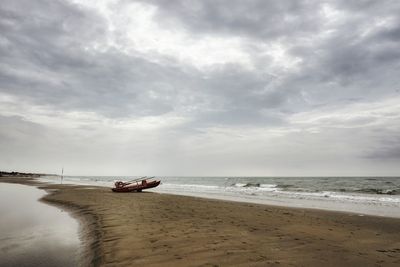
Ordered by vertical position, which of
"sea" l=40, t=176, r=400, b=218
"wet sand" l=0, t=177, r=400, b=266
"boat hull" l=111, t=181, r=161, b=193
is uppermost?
"boat hull" l=111, t=181, r=161, b=193

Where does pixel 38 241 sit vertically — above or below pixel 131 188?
below

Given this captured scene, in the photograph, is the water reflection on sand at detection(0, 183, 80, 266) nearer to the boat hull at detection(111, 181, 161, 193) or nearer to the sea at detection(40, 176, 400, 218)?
the sea at detection(40, 176, 400, 218)

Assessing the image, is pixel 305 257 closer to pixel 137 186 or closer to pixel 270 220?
pixel 270 220

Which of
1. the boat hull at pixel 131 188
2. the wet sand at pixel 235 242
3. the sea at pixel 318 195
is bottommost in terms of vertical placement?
the sea at pixel 318 195

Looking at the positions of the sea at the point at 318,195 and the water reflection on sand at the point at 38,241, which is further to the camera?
the sea at the point at 318,195

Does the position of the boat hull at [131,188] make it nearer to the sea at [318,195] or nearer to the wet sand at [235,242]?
the sea at [318,195]

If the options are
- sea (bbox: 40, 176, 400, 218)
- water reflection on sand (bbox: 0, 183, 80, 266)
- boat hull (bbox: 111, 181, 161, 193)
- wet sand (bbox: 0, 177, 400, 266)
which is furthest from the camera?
boat hull (bbox: 111, 181, 161, 193)

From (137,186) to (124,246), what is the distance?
26.8 metres

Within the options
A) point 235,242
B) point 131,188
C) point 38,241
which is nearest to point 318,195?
point 131,188

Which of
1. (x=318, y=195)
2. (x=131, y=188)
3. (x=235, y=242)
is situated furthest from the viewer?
(x=131, y=188)

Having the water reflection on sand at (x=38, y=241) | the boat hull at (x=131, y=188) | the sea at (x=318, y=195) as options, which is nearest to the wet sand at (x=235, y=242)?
the water reflection on sand at (x=38, y=241)

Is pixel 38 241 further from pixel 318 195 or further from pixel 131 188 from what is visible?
pixel 318 195

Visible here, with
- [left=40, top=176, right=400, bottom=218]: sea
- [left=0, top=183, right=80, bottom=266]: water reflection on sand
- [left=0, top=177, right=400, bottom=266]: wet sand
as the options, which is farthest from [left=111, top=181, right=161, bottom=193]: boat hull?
[left=0, top=177, right=400, bottom=266]: wet sand

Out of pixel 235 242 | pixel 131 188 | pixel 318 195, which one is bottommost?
pixel 318 195
